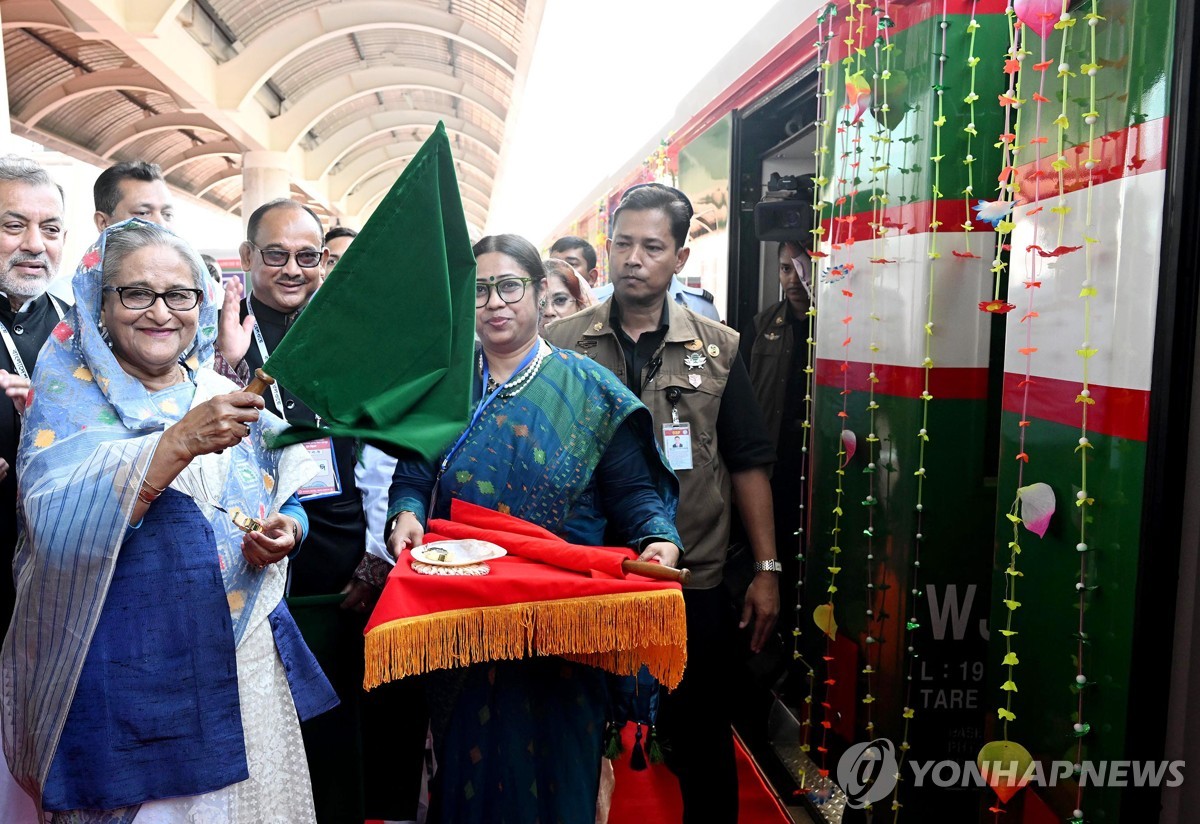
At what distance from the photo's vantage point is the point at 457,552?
1.83 meters

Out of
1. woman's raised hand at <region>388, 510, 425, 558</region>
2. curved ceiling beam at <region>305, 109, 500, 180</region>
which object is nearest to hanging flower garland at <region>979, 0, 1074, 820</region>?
woman's raised hand at <region>388, 510, 425, 558</region>

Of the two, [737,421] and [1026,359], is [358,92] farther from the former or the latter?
[1026,359]

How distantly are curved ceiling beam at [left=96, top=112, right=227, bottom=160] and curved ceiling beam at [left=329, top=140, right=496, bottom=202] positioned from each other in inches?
314

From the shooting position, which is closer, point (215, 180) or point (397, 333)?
point (397, 333)

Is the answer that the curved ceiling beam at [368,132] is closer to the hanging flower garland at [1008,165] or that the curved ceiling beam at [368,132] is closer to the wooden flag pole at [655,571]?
the hanging flower garland at [1008,165]

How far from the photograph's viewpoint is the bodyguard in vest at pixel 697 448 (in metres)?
2.61

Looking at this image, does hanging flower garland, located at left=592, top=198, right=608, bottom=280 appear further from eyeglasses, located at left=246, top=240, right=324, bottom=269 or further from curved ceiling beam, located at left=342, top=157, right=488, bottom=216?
curved ceiling beam, located at left=342, top=157, right=488, bottom=216

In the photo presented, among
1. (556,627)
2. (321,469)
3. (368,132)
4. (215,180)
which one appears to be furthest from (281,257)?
(215,180)

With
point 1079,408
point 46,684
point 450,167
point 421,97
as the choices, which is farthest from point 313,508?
point 421,97

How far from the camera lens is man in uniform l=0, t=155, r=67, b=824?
7.77ft

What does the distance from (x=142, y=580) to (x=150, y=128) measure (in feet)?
58.1

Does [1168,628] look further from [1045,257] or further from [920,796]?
[920,796]

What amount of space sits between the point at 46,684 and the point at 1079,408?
205 cm

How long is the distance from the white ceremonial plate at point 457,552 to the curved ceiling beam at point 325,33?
13.2m
